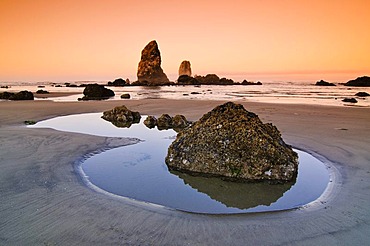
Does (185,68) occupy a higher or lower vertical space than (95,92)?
higher

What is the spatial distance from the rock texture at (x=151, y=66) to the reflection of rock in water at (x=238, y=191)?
106798 millimetres

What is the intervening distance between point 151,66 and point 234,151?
361 ft

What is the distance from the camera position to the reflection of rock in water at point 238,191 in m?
4.21

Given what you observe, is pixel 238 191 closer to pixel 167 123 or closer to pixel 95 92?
pixel 167 123

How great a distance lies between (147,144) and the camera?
7762mm

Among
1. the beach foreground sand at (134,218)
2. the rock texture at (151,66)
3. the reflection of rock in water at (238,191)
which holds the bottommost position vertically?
the reflection of rock in water at (238,191)

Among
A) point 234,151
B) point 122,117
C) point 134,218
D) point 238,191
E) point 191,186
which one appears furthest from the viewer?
point 122,117

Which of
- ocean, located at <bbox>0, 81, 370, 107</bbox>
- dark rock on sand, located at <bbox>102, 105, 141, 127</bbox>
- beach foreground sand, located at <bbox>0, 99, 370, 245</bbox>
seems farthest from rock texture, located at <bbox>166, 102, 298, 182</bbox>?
ocean, located at <bbox>0, 81, 370, 107</bbox>

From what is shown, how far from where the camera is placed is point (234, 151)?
213 inches

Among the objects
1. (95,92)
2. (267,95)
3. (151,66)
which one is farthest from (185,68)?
(95,92)

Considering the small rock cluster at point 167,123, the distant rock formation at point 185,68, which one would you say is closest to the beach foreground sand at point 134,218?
the small rock cluster at point 167,123

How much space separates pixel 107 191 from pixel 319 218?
2935mm

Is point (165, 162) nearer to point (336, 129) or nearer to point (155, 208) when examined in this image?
point (155, 208)

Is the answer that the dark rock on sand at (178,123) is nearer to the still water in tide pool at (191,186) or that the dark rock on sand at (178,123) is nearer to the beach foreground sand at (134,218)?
the still water in tide pool at (191,186)
